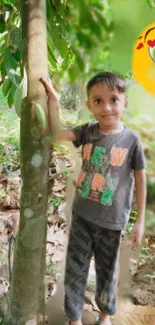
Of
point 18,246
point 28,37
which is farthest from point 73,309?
point 28,37

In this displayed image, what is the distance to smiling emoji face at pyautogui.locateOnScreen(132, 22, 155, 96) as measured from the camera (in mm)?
951

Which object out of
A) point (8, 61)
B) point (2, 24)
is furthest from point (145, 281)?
point (2, 24)

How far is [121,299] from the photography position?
1082 millimetres

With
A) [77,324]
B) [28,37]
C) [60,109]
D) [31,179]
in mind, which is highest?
[28,37]

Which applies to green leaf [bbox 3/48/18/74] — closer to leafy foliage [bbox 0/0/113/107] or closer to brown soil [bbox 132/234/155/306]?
leafy foliage [bbox 0/0/113/107]

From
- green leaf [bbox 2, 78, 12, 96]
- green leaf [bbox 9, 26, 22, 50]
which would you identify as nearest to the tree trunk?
green leaf [bbox 9, 26, 22, 50]

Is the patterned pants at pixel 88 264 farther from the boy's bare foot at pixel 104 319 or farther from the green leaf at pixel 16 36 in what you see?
the green leaf at pixel 16 36

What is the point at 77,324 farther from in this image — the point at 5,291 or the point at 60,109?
the point at 60,109

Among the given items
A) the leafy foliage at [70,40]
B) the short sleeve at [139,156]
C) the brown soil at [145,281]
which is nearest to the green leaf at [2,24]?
the leafy foliage at [70,40]

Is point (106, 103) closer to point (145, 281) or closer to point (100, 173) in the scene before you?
point (100, 173)

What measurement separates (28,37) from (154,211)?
431 millimetres

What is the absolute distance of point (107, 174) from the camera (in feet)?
3.12

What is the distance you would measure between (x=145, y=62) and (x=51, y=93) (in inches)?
7.6

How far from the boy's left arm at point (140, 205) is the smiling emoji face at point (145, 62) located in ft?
0.54
